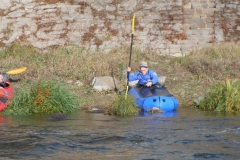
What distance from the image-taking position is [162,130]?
1129cm

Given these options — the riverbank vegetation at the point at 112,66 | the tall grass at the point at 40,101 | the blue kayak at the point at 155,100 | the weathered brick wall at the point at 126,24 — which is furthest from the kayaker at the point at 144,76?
the weathered brick wall at the point at 126,24

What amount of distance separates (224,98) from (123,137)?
449cm

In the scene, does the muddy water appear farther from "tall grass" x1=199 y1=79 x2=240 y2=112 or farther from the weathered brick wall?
the weathered brick wall

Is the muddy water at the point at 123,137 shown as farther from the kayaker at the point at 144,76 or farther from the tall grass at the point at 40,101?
the kayaker at the point at 144,76

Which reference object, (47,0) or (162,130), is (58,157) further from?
(47,0)

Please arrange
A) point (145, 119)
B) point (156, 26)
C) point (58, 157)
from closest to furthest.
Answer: point (58, 157)
point (145, 119)
point (156, 26)

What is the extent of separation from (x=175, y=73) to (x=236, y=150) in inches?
336

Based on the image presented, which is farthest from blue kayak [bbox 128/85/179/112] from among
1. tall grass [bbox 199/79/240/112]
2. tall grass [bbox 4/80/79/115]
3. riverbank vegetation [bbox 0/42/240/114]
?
tall grass [bbox 4/80/79/115]

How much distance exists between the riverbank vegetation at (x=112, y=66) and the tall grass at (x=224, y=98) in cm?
77

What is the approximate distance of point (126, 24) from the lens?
2039 cm

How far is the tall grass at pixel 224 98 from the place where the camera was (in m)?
14.1

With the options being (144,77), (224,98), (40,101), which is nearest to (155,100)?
(144,77)

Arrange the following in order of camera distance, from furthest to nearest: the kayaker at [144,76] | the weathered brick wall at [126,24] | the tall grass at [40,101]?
the weathered brick wall at [126,24] → the kayaker at [144,76] → the tall grass at [40,101]

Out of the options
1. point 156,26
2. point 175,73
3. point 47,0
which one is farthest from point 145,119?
point 47,0
